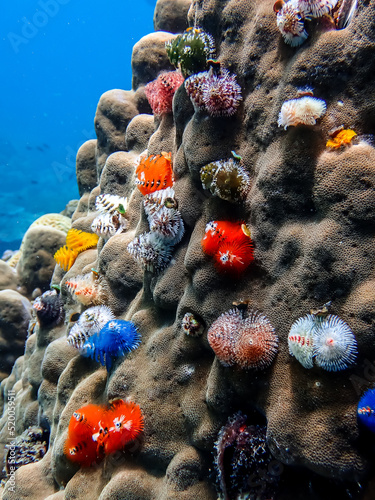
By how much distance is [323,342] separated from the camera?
207 centimetres

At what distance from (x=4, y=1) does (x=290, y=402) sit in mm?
116052

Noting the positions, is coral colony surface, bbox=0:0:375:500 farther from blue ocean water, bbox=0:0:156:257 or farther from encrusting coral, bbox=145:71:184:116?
blue ocean water, bbox=0:0:156:257

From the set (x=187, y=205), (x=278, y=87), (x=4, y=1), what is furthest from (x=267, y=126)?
(x=4, y=1)

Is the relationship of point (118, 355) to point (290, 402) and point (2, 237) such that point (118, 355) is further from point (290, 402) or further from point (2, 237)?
point (2, 237)

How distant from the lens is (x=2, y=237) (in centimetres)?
4322

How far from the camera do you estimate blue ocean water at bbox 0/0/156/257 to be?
251 ft
